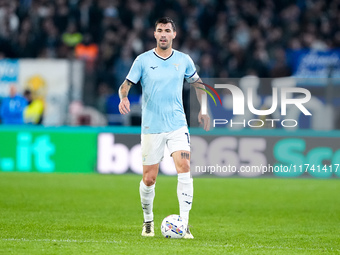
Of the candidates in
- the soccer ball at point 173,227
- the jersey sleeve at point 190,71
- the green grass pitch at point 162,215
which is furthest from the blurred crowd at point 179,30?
the soccer ball at point 173,227

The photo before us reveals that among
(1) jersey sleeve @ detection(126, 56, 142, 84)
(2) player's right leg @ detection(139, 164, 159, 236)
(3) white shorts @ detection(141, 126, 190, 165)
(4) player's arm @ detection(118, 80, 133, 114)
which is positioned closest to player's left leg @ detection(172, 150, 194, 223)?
(3) white shorts @ detection(141, 126, 190, 165)

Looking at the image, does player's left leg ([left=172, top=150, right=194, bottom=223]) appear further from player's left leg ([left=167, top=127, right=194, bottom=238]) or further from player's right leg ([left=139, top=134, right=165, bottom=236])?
player's right leg ([left=139, top=134, right=165, bottom=236])

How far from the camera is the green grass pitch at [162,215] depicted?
25.7 feet

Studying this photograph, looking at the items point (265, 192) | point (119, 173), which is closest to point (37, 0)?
point (119, 173)

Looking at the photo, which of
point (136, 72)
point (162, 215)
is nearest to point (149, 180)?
point (136, 72)

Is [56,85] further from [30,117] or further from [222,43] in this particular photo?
[222,43]

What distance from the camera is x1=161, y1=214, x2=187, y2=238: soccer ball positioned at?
8.37 meters

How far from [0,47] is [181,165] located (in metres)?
16.1

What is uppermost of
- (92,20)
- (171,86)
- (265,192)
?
(92,20)

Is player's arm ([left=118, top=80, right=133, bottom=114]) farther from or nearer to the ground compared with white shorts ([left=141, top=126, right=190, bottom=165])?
farther from the ground

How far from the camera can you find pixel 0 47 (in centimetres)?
2347

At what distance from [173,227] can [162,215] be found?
9.80ft

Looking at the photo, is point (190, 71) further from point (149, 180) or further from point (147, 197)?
point (147, 197)

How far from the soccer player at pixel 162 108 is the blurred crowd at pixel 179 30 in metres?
13.2
